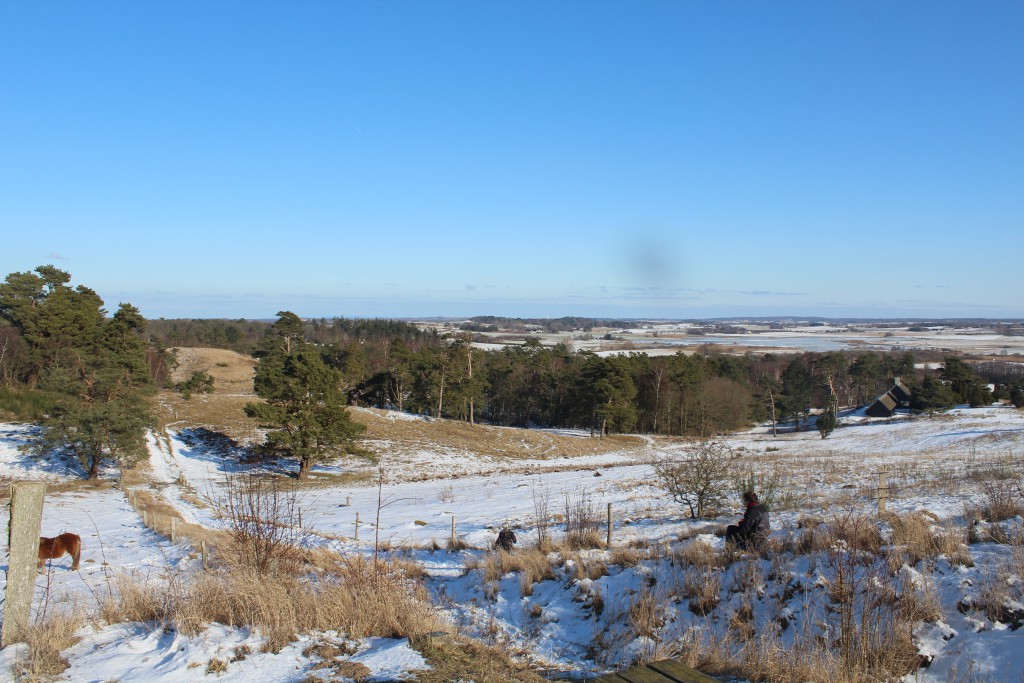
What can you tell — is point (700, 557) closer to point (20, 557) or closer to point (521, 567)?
point (521, 567)

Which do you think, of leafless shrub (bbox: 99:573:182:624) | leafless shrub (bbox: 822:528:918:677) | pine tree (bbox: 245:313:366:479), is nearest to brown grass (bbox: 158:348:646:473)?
pine tree (bbox: 245:313:366:479)

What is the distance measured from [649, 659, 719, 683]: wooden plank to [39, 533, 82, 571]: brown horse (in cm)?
1074

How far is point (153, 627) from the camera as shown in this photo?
17.3 ft

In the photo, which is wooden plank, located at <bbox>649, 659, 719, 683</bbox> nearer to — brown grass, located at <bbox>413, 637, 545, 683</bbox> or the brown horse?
brown grass, located at <bbox>413, 637, 545, 683</bbox>

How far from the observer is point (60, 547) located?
10.4 meters

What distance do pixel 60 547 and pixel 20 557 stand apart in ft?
22.8

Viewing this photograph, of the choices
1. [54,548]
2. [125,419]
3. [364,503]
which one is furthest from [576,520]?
[125,419]

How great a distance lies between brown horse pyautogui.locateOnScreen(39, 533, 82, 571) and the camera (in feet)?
33.3

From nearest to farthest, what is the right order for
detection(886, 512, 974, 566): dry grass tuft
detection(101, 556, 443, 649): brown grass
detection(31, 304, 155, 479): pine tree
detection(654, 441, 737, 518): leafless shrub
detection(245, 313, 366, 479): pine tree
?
1. detection(101, 556, 443, 649): brown grass
2. detection(886, 512, 974, 566): dry grass tuft
3. detection(654, 441, 737, 518): leafless shrub
4. detection(31, 304, 155, 479): pine tree
5. detection(245, 313, 366, 479): pine tree

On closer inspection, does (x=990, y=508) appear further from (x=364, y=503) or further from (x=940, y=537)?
(x=364, y=503)

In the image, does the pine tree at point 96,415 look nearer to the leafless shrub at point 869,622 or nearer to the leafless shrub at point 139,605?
the leafless shrub at point 139,605

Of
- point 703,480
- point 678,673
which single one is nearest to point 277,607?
point 678,673

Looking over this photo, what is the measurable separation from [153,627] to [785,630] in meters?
5.65

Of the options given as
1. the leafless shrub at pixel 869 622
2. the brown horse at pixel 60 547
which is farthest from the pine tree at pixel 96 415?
the leafless shrub at pixel 869 622
